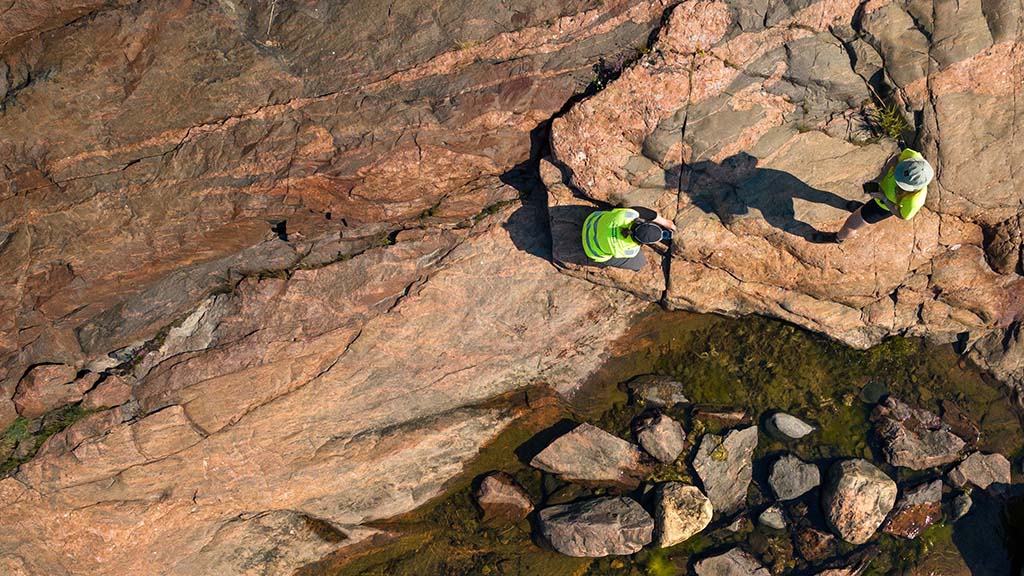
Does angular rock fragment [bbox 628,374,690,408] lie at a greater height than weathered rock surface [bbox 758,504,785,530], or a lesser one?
greater

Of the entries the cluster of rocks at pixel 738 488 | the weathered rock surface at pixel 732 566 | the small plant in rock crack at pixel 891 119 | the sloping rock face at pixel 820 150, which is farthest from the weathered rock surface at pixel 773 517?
the small plant in rock crack at pixel 891 119

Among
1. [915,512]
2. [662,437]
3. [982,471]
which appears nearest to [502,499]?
[662,437]

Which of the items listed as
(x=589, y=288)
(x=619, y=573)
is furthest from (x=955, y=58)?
(x=619, y=573)

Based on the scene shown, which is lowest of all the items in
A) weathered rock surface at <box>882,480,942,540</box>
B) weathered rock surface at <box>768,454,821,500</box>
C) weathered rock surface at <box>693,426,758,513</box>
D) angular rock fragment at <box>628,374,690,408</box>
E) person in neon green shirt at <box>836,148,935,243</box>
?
weathered rock surface at <box>882,480,942,540</box>

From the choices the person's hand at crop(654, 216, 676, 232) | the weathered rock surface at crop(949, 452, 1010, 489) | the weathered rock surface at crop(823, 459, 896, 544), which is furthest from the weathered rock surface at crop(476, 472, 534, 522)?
the weathered rock surface at crop(949, 452, 1010, 489)

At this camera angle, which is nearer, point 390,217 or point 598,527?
point 390,217

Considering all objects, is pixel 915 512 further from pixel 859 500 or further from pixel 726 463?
pixel 726 463

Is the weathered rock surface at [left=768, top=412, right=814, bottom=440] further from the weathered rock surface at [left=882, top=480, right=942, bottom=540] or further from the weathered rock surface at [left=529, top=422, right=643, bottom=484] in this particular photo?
the weathered rock surface at [left=529, top=422, right=643, bottom=484]
